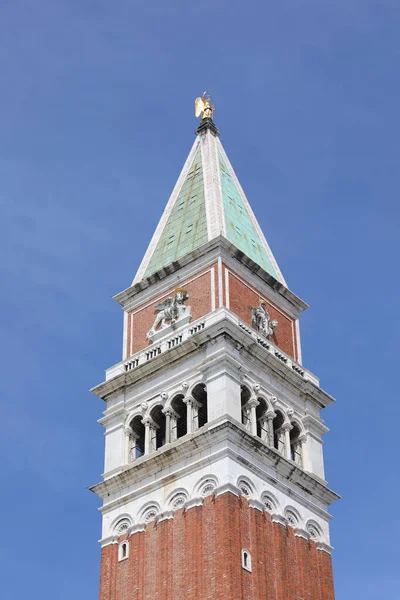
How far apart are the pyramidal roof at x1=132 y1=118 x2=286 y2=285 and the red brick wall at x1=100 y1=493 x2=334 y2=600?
62.1 ft

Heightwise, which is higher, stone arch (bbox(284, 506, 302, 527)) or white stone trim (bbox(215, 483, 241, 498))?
stone arch (bbox(284, 506, 302, 527))

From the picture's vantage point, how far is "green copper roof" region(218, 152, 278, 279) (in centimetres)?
7662

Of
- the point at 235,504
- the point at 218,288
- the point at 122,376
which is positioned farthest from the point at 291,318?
the point at 235,504

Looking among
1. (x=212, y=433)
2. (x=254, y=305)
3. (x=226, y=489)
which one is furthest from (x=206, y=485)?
(x=254, y=305)

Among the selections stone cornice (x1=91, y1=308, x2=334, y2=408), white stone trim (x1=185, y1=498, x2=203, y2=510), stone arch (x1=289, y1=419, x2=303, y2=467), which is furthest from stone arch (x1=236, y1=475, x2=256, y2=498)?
stone cornice (x1=91, y1=308, x2=334, y2=408)

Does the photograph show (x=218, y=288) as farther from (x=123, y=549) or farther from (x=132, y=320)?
(x=123, y=549)

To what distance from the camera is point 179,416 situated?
6806 centimetres

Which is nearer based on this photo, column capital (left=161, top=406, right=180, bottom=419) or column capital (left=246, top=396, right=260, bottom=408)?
column capital (left=246, top=396, right=260, bottom=408)

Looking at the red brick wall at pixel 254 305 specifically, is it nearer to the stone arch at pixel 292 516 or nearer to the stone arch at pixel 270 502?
the stone arch at pixel 270 502

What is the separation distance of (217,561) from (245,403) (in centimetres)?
1076

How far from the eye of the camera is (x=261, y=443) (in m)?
64.6

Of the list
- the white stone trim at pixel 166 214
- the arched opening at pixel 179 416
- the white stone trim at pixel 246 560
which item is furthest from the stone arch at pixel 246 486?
the white stone trim at pixel 166 214

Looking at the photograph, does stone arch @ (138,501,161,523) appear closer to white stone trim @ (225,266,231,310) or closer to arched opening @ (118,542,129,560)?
arched opening @ (118,542,129,560)

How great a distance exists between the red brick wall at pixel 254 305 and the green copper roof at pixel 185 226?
4.04 metres
